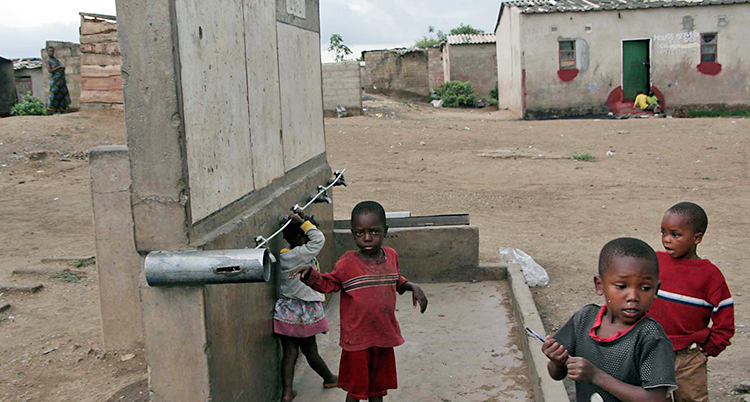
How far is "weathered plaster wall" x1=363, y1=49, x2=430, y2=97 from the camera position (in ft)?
102

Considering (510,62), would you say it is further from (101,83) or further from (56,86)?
(56,86)

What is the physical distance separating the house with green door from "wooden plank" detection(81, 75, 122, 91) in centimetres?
1212

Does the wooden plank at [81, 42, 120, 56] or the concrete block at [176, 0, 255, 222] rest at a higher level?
the wooden plank at [81, 42, 120, 56]

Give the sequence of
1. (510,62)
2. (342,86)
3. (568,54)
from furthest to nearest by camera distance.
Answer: (510,62), (568,54), (342,86)

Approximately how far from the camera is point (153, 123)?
283cm

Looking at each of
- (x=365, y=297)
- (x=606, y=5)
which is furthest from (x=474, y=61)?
(x=365, y=297)

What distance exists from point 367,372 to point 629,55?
19.4 m

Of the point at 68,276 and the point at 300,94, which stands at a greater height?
the point at 300,94

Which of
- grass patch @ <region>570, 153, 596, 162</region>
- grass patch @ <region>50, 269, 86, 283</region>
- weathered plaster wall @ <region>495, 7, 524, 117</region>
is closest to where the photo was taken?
grass patch @ <region>50, 269, 86, 283</region>

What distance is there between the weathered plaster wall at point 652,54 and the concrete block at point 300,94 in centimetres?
1583

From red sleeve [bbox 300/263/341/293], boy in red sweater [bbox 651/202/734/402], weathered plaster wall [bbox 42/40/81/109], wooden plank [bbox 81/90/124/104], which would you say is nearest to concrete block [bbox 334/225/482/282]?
red sleeve [bbox 300/263/341/293]

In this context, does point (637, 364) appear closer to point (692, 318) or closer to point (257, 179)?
point (692, 318)

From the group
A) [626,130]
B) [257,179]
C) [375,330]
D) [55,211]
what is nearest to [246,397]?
[375,330]

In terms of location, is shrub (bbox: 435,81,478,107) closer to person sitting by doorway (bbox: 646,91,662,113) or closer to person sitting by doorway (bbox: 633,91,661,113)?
person sitting by doorway (bbox: 633,91,661,113)
